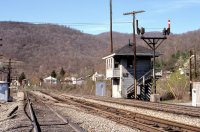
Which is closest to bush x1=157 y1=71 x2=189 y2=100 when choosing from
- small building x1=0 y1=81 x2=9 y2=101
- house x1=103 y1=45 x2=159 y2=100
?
house x1=103 y1=45 x2=159 y2=100

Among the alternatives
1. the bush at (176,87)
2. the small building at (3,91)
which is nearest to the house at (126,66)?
the bush at (176,87)

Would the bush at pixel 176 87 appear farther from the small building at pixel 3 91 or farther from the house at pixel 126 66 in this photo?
the small building at pixel 3 91

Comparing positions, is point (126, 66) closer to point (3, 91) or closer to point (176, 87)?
point (176, 87)

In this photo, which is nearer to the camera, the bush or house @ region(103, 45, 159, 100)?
the bush

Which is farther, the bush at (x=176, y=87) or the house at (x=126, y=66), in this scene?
the house at (x=126, y=66)

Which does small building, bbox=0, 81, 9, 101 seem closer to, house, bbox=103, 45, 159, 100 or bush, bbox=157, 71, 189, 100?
bush, bbox=157, 71, 189, 100

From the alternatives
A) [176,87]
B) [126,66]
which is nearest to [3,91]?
[176,87]

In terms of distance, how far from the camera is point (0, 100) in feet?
142

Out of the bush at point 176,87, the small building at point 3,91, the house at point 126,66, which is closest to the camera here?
the small building at point 3,91

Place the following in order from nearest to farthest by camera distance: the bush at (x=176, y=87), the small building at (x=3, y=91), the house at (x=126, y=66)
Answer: the small building at (x=3, y=91) → the bush at (x=176, y=87) → the house at (x=126, y=66)

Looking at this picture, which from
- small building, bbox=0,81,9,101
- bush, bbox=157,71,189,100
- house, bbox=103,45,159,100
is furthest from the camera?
house, bbox=103,45,159,100

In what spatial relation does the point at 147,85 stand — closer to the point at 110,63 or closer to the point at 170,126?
the point at 110,63

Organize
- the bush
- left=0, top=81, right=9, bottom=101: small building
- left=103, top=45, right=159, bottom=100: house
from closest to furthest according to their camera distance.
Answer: left=0, top=81, right=9, bottom=101: small building
the bush
left=103, top=45, right=159, bottom=100: house

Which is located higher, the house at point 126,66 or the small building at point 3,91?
the house at point 126,66
